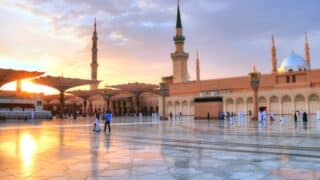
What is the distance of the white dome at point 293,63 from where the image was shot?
53678 millimetres

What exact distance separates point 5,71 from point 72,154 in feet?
113

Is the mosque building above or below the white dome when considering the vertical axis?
below

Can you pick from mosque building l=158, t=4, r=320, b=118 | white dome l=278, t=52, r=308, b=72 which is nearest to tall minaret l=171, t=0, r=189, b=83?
mosque building l=158, t=4, r=320, b=118

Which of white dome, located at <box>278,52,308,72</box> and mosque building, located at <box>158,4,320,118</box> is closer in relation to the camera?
mosque building, located at <box>158,4,320,118</box>

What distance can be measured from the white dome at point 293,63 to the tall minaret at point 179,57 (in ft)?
66.6

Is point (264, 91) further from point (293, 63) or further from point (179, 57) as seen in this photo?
point (179, 57)

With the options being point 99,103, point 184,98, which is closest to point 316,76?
point 184,98

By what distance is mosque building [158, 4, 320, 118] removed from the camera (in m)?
44.6

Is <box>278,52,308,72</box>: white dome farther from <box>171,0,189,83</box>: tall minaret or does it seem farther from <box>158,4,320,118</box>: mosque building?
<box>171,0,189,83</box>: tall minaret

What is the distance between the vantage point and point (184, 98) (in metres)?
60.8

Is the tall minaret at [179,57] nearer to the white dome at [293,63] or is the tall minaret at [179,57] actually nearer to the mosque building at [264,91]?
the mosque building at [264,91]

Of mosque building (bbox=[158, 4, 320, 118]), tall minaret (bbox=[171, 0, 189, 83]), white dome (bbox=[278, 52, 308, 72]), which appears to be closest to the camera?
mosque building (bbox=[158, 4, 320, 118])

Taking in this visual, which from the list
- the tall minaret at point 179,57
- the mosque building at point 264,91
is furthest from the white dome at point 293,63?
the tall minaret at point 179,57

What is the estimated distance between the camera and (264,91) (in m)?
49.2
